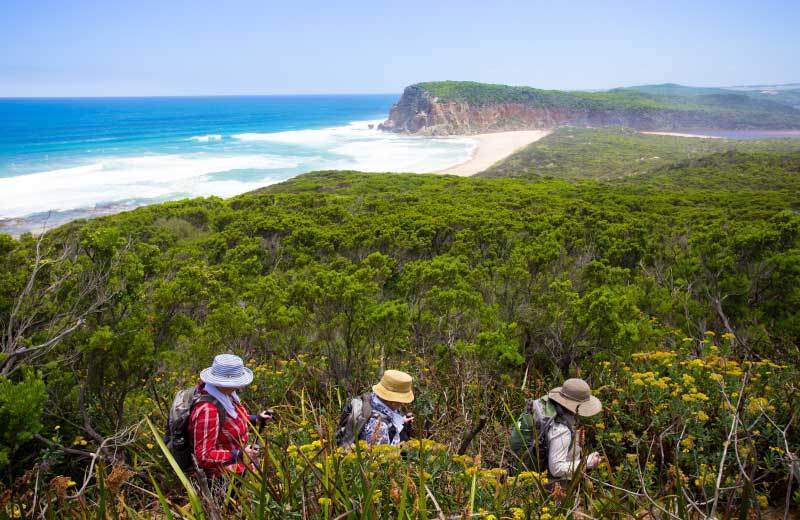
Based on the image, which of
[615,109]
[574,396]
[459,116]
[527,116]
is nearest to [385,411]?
[574,396]

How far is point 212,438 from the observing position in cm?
290

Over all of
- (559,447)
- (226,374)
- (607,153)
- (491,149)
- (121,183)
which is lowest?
(607,153)

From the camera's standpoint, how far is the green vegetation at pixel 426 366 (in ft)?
6.47

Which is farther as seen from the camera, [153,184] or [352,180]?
[153,184]

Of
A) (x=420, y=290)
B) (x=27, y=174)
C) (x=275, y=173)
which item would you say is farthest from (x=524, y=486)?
(x=27, y=174)

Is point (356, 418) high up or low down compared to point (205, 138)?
up

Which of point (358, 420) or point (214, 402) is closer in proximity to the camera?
point (214, 402)

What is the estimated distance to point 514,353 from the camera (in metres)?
4.94

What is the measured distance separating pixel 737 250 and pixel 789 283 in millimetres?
1036

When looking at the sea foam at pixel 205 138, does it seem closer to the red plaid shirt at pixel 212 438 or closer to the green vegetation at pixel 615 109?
the green vegetation at pixel 615 109

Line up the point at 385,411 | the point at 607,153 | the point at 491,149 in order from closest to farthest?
the point at 385,411 → the point at 607,153 → the point at 491,149

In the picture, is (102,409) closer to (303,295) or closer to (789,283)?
(303,295)

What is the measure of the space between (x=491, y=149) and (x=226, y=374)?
220ft

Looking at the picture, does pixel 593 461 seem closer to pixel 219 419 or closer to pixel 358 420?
pixel 358 420
